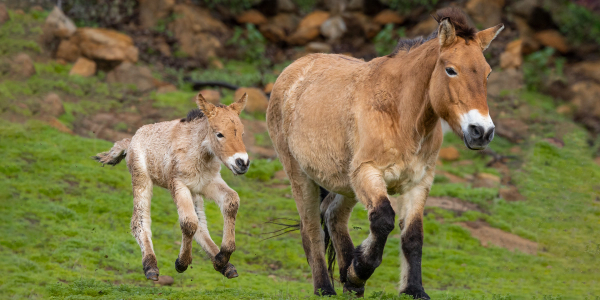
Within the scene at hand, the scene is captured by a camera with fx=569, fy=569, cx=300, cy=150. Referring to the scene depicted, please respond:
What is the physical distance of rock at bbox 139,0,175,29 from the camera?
23.2 meters

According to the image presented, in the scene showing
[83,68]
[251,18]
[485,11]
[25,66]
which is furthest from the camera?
[251,18]

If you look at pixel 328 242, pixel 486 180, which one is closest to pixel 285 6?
pixel 486 180

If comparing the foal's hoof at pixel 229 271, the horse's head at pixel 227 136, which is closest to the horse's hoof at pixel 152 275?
the foal's hoof at pixel 229 271

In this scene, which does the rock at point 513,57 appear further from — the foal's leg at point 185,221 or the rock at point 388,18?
the foal's leg at point 185,221

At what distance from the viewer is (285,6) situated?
2497 centimetres

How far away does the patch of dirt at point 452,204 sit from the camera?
1446 centimetres

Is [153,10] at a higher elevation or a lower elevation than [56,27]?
higher

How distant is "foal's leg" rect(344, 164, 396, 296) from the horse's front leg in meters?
1.35

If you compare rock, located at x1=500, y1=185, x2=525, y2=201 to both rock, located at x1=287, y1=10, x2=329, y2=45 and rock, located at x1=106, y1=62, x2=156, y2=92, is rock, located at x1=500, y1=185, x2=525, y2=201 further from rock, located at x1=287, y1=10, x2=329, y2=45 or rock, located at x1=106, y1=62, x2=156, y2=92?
rock, located at x1=106, y1=62, x2=156, y2=92

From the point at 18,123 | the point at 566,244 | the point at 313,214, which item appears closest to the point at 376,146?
the point at 313,214

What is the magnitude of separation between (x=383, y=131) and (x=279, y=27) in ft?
64.2

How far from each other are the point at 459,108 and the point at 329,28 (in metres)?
19.8

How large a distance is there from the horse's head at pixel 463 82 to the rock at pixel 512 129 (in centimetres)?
1456

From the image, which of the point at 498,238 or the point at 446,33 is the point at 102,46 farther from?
the point at 446,33
